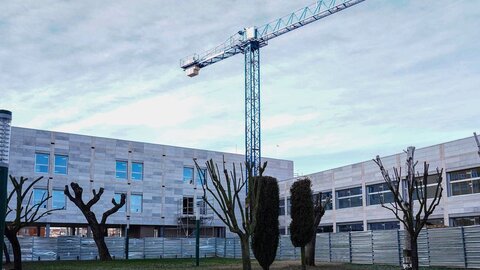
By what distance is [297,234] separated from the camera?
910 inches

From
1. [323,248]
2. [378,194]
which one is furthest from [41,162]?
[378,194]

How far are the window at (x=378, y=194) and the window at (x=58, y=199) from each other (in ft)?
87.7

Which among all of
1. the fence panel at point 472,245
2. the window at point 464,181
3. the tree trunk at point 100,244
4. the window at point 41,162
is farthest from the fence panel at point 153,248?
the fence panel at point 472,245

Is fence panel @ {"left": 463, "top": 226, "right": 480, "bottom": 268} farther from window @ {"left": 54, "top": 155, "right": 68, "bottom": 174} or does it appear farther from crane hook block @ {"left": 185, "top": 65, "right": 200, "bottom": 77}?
crane hook block @ {"left": 185, "top": 65, "right": 200, "bottom": 77}

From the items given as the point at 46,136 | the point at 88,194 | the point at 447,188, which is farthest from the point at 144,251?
the point at 447,188

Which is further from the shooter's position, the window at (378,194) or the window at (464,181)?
the window at (378,194)

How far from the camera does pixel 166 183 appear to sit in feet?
185

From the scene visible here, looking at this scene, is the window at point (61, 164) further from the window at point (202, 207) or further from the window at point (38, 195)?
the window at point (202, 207)

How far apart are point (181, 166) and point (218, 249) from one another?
12498 mm

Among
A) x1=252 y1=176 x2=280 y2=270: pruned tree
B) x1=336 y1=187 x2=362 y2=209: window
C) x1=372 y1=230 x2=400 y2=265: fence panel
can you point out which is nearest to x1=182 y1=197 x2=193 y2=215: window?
x1=336 y1=187 x2=362 y2=209: window

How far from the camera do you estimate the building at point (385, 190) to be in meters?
37.7

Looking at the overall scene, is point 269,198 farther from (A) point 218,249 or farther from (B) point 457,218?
(A) point 218,249

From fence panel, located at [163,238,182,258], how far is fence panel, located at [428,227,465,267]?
23016 millimetres

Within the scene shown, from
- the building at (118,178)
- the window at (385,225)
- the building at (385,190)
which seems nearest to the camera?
the building at (385,190)
